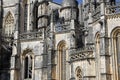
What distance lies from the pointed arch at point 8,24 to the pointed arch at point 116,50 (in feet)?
77.3

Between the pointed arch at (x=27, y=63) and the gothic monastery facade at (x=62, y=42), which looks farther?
the pointed arch at (x=27, y=63)

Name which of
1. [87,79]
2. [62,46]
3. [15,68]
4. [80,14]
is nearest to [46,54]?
[62,46]

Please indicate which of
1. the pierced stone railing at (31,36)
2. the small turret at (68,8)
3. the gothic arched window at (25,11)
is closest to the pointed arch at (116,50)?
the pierced stone railing at (31,36)

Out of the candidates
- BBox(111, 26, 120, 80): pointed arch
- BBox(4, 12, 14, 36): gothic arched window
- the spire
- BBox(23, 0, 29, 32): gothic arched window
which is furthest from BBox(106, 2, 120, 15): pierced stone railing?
BBox(4, 12, 14, 36): gothic arched window

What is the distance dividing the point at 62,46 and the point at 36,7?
584 inches

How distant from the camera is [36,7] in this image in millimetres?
51562

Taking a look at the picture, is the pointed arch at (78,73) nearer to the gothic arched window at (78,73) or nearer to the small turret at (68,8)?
the gothic arched window at (78,73)

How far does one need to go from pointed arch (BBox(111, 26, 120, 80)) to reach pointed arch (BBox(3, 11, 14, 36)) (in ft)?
77.3

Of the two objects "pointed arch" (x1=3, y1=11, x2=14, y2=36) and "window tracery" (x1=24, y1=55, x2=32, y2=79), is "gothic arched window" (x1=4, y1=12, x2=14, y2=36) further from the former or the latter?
"window tracery" (x1=24, y1=55, x2=32, y2=79)

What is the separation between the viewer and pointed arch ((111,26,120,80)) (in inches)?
1216

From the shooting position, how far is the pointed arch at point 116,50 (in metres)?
30.9

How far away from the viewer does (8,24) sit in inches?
2047

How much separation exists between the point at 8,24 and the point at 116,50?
82.8ft

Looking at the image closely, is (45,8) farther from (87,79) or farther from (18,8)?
(87,79)
